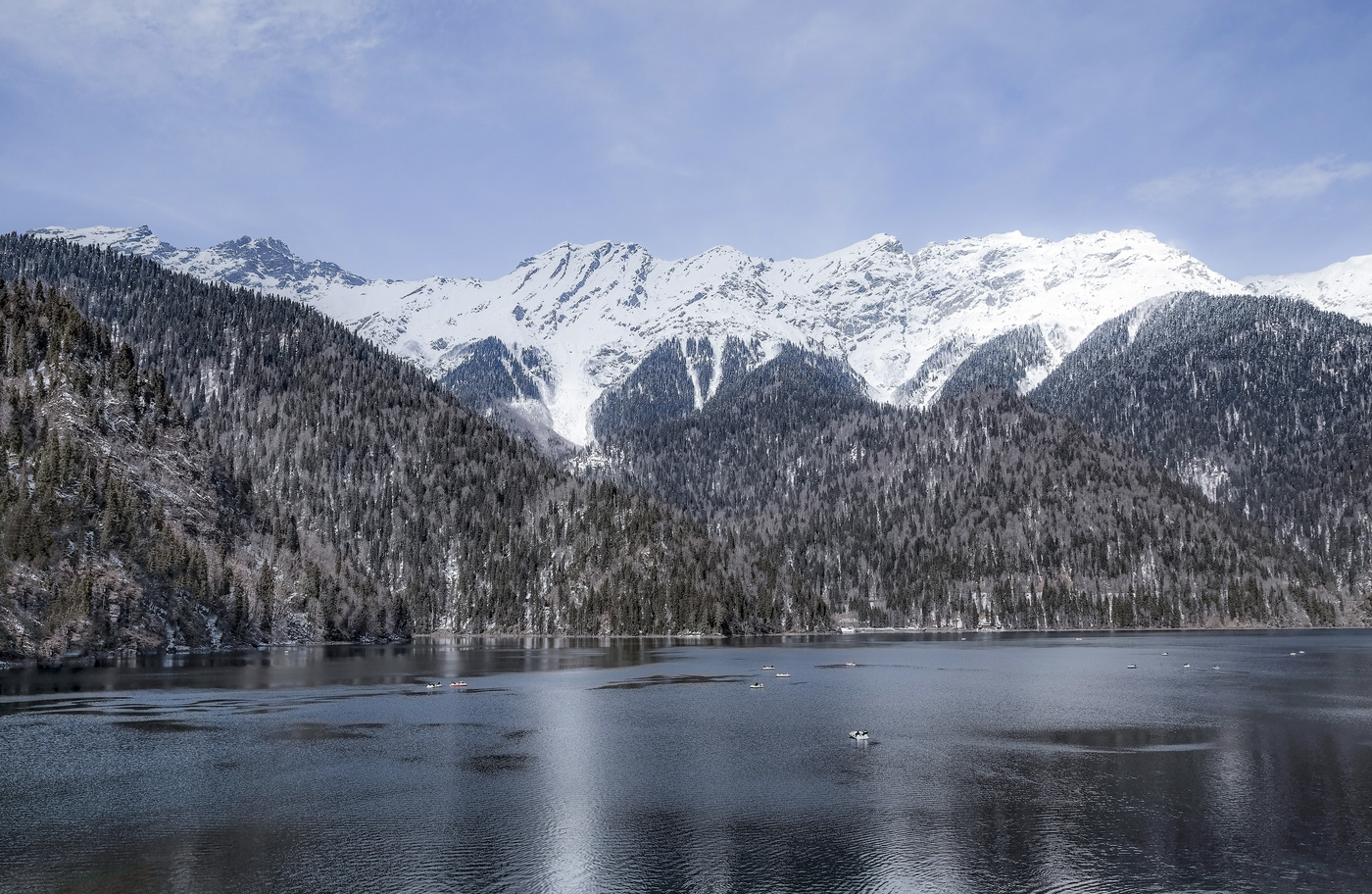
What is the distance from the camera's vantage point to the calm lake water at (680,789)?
41.4 metres

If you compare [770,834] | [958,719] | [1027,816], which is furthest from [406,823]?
[958,719]

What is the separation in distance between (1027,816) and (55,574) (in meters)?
150

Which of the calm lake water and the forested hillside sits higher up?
the forested hillside

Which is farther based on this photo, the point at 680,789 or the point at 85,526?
the point at 85,526

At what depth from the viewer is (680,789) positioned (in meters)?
57.7

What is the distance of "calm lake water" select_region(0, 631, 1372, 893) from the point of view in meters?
41.4

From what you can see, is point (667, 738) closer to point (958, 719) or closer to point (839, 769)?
point (839, 769)

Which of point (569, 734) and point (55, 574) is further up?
point (55, 574)

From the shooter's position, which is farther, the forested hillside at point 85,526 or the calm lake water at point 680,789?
the forested hillside at point 85,526

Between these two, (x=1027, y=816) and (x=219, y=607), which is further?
(x=219, y=607)

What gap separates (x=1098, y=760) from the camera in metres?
66.0

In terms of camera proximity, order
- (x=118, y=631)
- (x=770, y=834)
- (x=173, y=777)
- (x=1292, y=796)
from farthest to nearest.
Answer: (x=118, y=631) → (x=173, y=777) → (x=1292, y=796) → (x=770, y=834)

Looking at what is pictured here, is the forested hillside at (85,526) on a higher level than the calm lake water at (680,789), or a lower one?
higher

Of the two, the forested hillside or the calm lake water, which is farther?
the forested hillside
